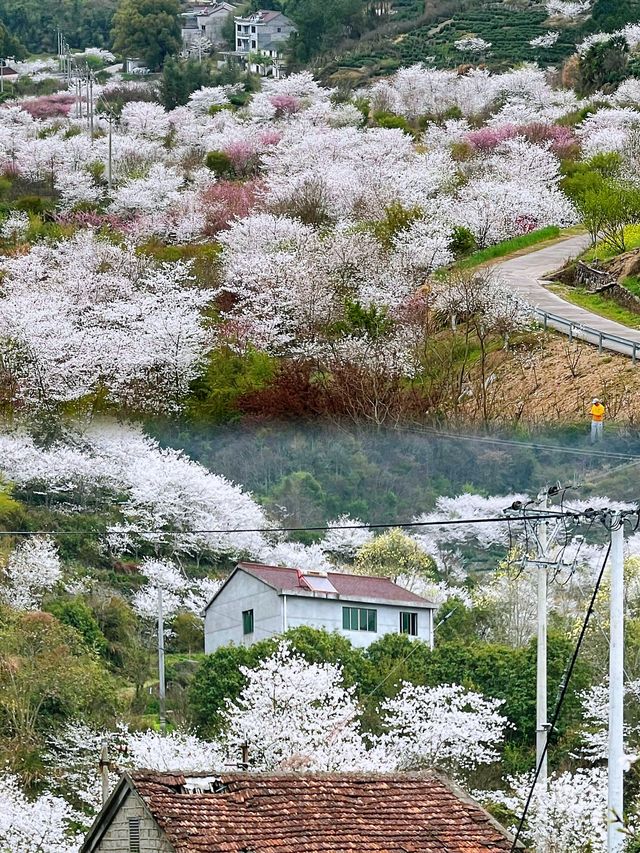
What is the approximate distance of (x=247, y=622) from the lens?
33156 mm

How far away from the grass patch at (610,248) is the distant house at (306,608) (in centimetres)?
779

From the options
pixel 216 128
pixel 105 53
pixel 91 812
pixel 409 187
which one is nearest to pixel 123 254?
pixel 409 187

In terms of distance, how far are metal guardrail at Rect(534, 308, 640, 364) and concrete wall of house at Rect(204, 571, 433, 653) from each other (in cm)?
909

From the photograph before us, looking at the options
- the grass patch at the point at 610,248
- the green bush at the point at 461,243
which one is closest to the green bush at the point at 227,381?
the green bush at the point at 461,243

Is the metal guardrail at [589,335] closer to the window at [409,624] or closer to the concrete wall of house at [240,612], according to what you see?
the window at [409,624]

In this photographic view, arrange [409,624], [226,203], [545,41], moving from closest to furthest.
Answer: [409,624]
[226,203]
[545,41]

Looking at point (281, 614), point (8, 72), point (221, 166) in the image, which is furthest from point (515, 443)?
point (8, 72)

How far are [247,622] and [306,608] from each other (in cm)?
142

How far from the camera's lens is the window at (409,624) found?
108ft

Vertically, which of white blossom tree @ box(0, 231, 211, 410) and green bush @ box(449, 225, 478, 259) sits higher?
green bush @ box(449, 225, 478, 259)

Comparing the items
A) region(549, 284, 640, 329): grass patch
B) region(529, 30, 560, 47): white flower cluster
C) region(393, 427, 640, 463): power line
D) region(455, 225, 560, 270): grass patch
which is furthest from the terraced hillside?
region(393, 427, 640, 463): power line

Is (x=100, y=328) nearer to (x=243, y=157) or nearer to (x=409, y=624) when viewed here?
(x=409, y=624)

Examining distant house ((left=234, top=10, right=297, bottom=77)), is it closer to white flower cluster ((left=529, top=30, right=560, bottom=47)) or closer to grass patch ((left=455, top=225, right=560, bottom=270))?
white flower cluster ((left=529, top=30, right=560, bottom=47))

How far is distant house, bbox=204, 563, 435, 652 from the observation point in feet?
106
